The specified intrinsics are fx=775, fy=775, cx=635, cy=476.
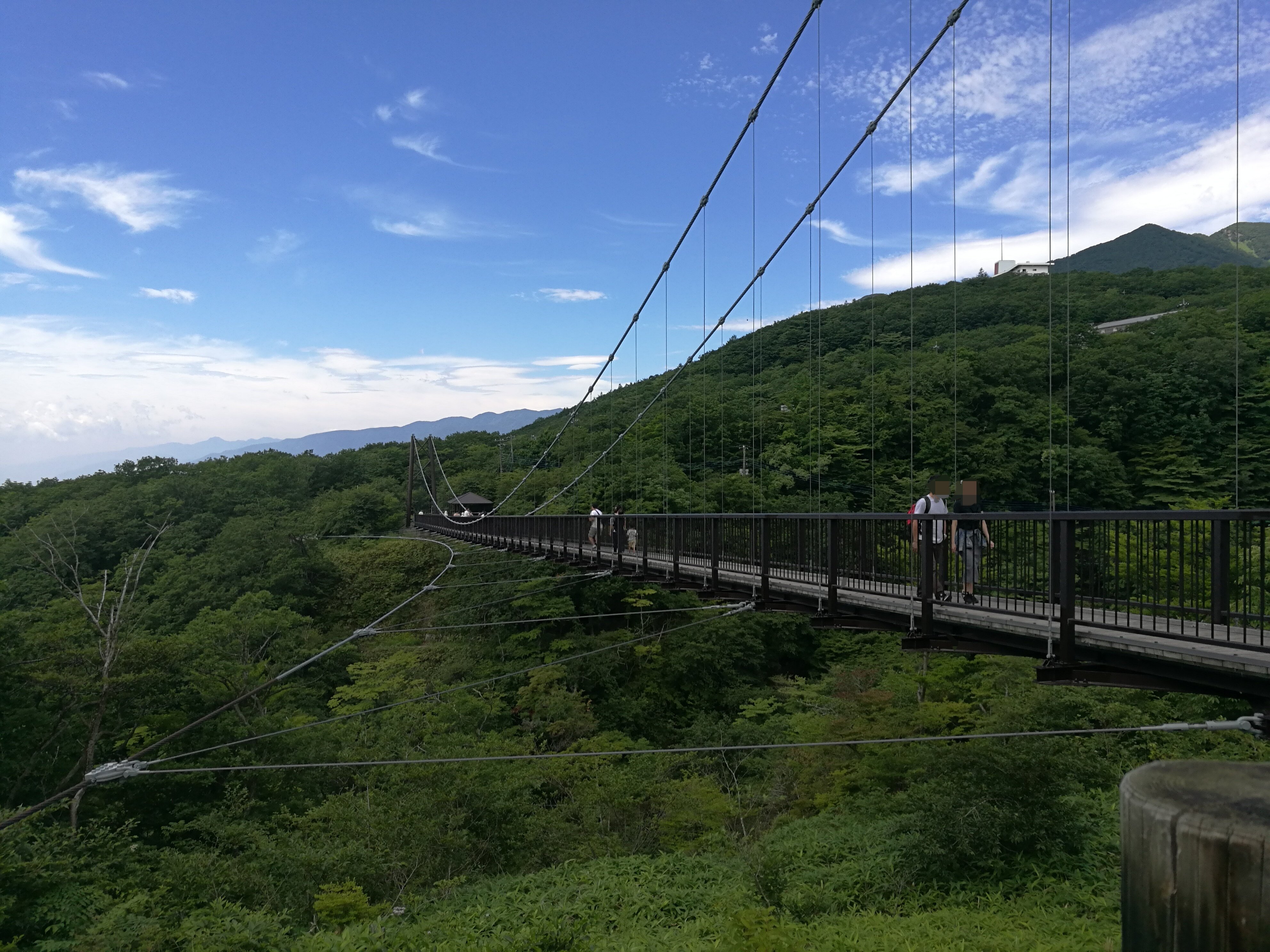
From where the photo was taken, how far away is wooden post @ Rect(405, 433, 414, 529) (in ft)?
142

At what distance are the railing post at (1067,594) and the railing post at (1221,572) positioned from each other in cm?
62

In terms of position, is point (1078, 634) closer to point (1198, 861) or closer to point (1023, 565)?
point (1023, 565)

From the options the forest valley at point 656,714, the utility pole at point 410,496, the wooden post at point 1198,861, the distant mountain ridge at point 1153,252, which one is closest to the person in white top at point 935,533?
the forest valley at point 656,714

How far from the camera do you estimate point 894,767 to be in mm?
11734

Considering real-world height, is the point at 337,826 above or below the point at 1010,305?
below

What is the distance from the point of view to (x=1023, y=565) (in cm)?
518

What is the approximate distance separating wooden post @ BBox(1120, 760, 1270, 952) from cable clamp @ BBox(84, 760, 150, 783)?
4.23 m

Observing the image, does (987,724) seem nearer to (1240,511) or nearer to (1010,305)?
(1240,511)

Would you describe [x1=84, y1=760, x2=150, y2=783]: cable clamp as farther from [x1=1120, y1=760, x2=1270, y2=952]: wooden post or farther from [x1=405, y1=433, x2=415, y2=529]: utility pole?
[x1=405, y1=433, x2=415, y2=529]: utility pole

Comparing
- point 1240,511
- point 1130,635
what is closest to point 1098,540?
point 1130,635

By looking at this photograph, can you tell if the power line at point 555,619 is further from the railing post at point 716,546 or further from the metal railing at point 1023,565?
the metal railing at point 1023,565

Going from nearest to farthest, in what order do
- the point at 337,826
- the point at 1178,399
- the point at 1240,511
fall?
the point at 1240,511, the point at 337,826, the point at 1178,399

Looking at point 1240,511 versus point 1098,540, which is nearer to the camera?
point 1240,511

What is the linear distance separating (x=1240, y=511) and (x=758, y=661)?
1987 centimetres
